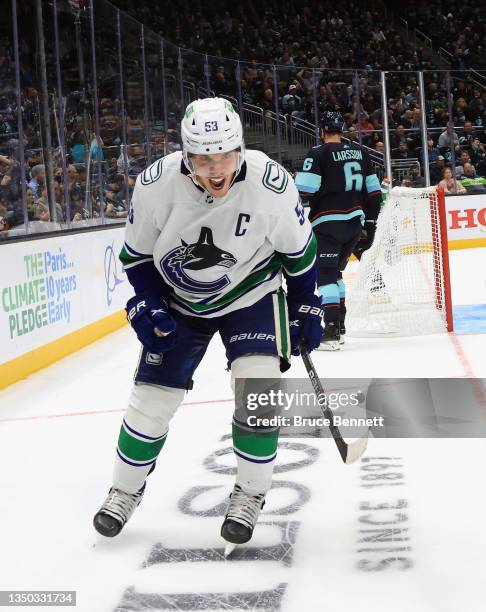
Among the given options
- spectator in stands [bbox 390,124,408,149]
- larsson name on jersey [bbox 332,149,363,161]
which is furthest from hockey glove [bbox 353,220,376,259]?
spectator in stands [bbox 390,124,408,149]

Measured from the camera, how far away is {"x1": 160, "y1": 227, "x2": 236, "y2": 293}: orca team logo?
7.94 ft

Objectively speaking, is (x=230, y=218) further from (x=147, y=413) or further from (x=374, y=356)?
(x=374, y=356)

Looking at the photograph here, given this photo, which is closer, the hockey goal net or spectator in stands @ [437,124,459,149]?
the hockey goal net

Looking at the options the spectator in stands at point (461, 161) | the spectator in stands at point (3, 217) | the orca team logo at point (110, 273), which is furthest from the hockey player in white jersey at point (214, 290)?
the spectator in stands at point (461, 161)

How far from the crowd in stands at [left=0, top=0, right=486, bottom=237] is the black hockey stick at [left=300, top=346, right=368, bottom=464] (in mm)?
3293

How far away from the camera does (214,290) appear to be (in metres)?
2.49

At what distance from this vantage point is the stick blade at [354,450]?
285 cm

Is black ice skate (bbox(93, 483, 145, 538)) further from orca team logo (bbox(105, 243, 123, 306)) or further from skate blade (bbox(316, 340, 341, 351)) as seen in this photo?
orca team logo (bbox(105, 243, 123, 306))

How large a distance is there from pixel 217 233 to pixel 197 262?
0.31 ft

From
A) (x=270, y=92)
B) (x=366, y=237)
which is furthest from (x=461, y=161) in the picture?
(x=366, y=237)

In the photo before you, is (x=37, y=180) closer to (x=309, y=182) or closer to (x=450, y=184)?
(x=309, y=182)

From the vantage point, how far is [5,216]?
562 centimetres

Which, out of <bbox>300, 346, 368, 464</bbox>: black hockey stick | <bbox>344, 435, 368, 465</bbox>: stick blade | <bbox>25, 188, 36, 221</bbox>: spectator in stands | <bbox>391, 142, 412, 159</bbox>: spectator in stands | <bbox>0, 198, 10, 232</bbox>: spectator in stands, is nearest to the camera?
<bbox>300, 346, 368, 464</bbox>: black hockey stick

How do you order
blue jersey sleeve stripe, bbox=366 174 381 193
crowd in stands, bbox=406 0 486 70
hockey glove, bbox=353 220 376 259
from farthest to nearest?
crowd in stands, bbox=406 0 486 70
hockey glove, bbox=353 220 376 259
blue jersey sleeve stripe, bbox=366 174 381 193
